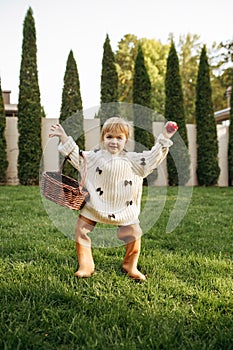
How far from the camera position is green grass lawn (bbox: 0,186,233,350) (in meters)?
1.75

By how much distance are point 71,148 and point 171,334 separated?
132 centimetres

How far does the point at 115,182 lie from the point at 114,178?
0.09 ft

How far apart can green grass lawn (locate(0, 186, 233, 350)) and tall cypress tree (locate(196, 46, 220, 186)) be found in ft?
28.0

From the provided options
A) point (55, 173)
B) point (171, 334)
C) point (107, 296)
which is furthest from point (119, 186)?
point (171, 334)

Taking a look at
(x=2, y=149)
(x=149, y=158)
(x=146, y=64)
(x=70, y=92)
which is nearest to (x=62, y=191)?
(x=149, y=158)

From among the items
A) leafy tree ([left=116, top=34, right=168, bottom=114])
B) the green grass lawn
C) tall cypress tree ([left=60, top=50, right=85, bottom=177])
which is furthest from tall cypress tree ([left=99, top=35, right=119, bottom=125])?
leafy tree ([left=116, top=34, right=168, bottom=114])

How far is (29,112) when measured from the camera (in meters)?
11.1

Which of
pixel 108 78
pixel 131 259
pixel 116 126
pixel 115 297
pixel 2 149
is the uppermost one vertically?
pixel 108 78

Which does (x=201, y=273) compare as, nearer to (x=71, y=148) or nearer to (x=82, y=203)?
(x=82, y=203)

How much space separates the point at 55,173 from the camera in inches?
98.7

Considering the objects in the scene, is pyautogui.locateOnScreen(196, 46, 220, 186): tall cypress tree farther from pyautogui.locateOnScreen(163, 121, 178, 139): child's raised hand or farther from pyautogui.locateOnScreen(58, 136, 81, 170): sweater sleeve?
pyautogui.locateOnScreen(58, 136, 81, 170): sweater sleeve

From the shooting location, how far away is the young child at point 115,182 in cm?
258

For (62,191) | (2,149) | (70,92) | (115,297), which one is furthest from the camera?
(70,92)

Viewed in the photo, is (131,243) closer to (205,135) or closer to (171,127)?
(171,127)
